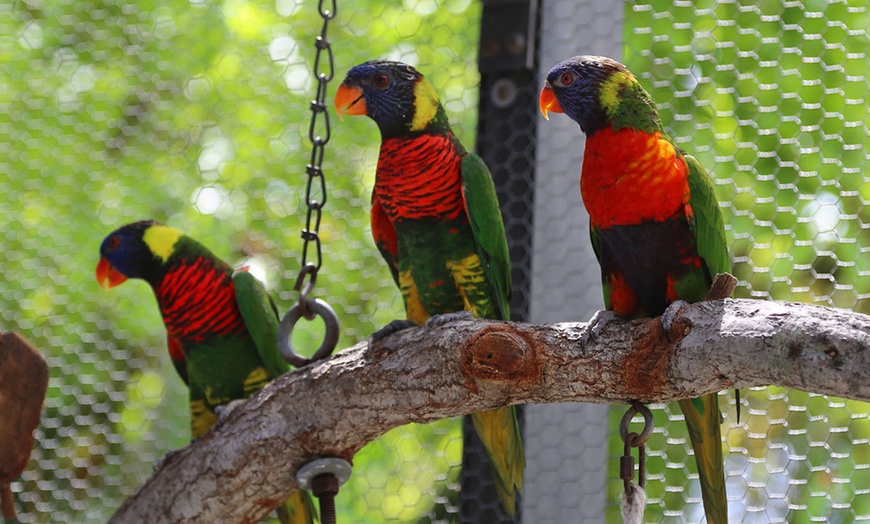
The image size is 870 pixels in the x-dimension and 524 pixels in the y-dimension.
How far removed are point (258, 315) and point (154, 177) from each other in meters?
1.53

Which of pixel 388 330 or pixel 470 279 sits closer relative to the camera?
pixel 388 330

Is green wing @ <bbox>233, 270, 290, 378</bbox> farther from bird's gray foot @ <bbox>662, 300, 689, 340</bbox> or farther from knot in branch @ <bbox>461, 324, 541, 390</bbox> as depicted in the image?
bird's gray foot @ <bbox>662, 300, 689, 340</bbox>

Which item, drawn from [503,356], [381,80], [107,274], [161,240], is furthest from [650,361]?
[107,274]

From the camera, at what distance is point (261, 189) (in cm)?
291

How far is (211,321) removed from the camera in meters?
1.70

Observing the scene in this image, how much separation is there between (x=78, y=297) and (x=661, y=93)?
1954mm

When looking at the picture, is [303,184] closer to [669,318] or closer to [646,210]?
[646,210]

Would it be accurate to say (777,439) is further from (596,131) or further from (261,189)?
(261,189)

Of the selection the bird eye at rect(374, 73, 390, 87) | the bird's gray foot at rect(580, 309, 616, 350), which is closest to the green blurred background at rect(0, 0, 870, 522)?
the bird eye at rect(374, 73, 390, 87)

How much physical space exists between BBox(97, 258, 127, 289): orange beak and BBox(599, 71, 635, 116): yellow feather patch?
Result: 1115 millimetres

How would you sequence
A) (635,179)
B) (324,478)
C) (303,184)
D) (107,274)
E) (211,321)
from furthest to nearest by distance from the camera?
(303,184) → (107,274) → (211,321) → (324,478) → (635,179)

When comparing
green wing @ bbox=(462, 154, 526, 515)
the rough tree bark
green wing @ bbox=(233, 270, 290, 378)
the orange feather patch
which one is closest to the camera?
the rough tree bark

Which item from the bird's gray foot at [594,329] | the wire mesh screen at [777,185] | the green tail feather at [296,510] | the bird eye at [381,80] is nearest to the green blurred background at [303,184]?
the wire mesh screen at [777,185]

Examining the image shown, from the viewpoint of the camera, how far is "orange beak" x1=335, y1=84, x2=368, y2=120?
1500 millimetres
